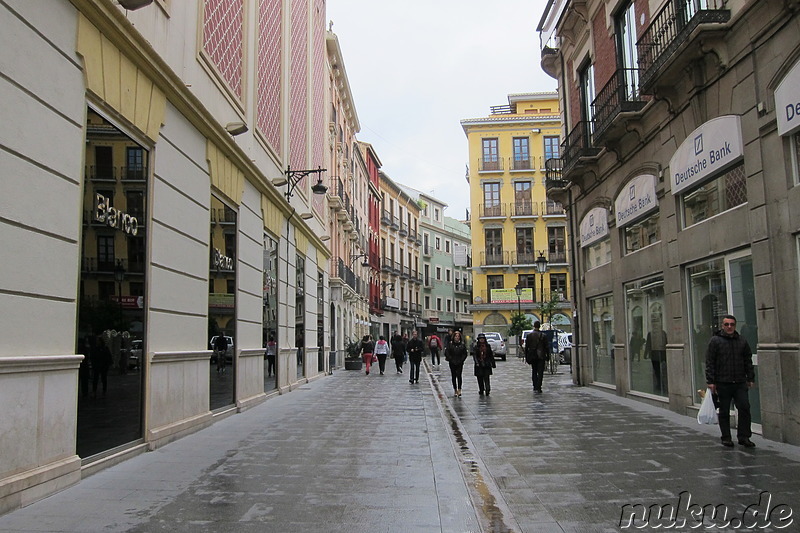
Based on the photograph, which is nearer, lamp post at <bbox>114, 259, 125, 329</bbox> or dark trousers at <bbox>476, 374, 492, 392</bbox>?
lamp post at <bbox>114, 259, 125, 329</bbox>

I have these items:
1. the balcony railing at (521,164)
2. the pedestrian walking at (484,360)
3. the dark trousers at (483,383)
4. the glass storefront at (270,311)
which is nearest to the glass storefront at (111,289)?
the glass storefront at (270,311)

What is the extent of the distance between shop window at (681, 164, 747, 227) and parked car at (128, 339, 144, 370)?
8471mm

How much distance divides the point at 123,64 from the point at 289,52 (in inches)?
433

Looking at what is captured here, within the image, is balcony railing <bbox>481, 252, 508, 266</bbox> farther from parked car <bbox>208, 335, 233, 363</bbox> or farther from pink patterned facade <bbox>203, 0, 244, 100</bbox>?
parked car <bbox>208, 335, 233, 363</bbox>

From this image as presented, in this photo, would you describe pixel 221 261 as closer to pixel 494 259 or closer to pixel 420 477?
pixel 420 477

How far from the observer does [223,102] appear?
11.5m

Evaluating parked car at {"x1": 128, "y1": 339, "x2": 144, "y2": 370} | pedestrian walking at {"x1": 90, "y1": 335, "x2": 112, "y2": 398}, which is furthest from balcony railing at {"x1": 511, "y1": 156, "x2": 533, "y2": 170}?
pedestrian walking at {"x1": 90, "y1": 335, "x2": 112, "y2": 398}

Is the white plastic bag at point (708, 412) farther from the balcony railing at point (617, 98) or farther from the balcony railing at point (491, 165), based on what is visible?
the balcony railing at point (491, 165)

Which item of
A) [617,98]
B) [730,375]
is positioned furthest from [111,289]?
[617,98]

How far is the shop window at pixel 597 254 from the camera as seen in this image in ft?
51.9

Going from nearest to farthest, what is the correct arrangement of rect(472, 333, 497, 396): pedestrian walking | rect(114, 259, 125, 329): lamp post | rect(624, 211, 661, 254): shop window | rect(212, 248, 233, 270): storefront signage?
rect(114, 259, 125, 329): lamp post, rect(212, 248, 233, 270): storefront signage, rect(624, 211, 661, 254): shop window, rect(472, 333, 497, 396): pedestrian walking

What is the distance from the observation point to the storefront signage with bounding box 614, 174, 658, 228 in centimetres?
1240

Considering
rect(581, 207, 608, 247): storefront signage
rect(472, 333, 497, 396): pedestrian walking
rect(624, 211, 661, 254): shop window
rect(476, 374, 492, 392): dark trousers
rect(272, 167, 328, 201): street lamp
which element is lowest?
rect(476, 374, 492, 392): dark trousers

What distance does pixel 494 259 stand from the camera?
55344mm
